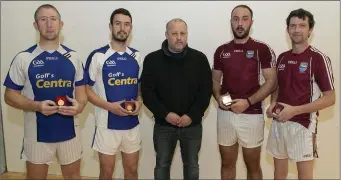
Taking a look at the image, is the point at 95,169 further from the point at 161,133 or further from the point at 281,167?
the point at 281,167

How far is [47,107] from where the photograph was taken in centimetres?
221

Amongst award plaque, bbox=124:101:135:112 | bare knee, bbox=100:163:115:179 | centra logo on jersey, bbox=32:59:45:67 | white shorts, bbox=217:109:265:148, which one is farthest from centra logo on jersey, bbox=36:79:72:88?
white shorts, bbox=217:109:265:148

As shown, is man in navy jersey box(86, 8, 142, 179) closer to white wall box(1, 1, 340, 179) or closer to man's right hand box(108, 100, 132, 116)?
man's right hand box(108, 100, 132, 116)

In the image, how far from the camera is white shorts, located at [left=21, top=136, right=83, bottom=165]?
7.66ft

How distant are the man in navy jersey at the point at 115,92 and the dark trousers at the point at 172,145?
22cm

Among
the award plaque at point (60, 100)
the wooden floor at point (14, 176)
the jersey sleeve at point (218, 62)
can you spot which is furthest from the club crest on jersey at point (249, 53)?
the wooden floor at point (14, 176)

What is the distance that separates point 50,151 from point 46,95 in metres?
0.40

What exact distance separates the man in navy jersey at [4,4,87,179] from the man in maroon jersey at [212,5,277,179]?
3.68ft

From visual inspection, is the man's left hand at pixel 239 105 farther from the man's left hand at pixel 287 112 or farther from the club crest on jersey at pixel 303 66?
the club crest on jersey at pixel 303 66

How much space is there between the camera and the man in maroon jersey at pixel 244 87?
257cm

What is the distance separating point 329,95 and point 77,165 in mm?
1877

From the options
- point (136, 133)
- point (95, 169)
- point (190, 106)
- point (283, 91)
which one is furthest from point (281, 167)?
point (95, 169)

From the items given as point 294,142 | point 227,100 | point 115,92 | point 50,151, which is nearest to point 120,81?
point 115,92

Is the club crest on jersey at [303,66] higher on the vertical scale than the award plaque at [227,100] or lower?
higher
